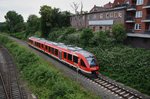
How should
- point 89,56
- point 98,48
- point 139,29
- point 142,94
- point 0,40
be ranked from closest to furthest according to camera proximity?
→ point 142,94 → point 89,56 → point 98,48 → point 139,29 → point 0,40

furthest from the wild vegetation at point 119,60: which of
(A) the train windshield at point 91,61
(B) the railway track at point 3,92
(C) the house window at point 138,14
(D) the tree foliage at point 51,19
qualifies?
(D) the tree foliage at point 51,19

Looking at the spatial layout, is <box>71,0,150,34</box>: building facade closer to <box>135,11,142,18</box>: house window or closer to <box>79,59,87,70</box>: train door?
<box>135,11,142,18</box>: house window

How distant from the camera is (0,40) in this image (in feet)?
251

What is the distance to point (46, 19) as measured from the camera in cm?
5944

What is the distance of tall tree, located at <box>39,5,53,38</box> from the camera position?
2303 inches

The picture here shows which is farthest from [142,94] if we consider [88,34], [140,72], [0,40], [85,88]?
[0,40]

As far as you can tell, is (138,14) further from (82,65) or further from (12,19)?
(12,19)

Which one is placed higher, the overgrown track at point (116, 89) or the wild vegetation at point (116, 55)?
the wild vegetation at point (116, 55)

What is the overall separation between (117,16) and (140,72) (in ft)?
62.9

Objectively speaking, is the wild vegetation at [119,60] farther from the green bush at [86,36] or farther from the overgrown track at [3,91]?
the overgrown track at [3,91]

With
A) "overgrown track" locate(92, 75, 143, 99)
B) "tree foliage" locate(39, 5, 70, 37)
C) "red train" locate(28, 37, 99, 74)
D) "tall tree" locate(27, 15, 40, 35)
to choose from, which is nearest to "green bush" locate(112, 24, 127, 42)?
"red train" locate(28, 37, 99, 74)

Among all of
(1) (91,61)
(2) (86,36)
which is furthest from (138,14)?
(1) (91,61)

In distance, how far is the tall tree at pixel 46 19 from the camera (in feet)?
192

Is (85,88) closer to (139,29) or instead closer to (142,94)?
(142,94)
